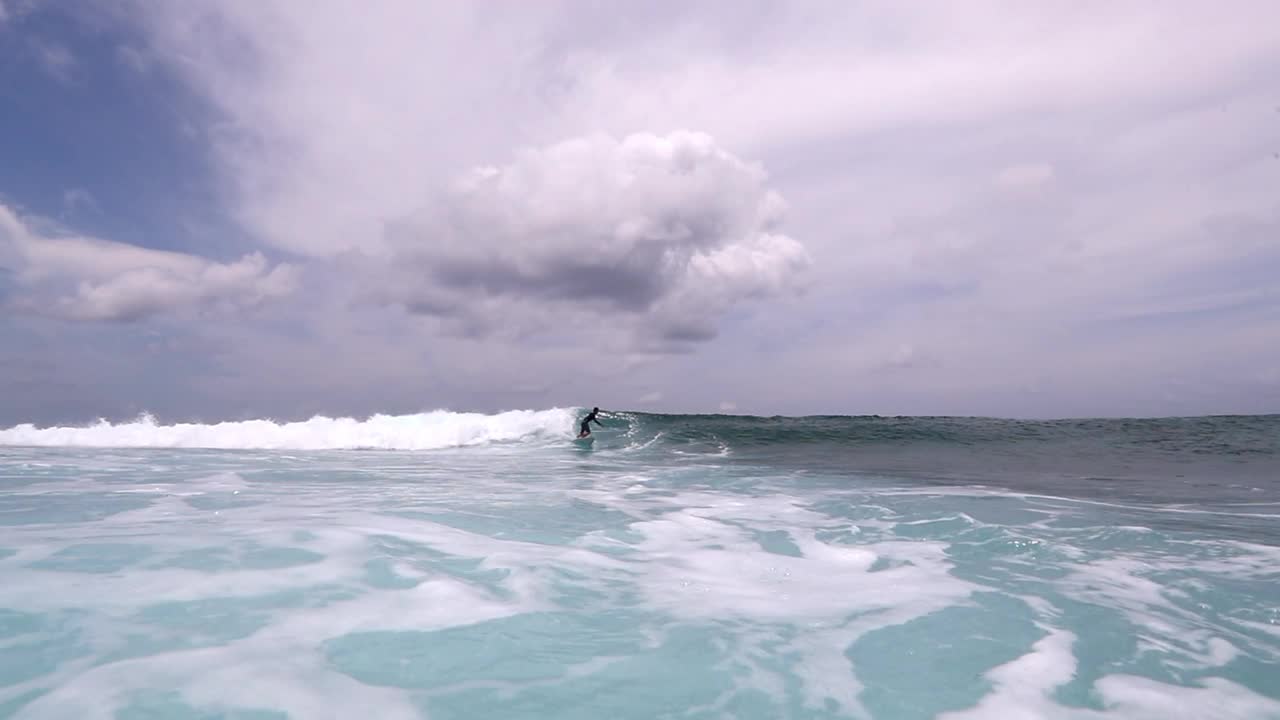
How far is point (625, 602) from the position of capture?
610 centimetres

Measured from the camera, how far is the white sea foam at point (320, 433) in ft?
93.6

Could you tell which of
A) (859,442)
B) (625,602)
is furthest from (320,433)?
(625,602)

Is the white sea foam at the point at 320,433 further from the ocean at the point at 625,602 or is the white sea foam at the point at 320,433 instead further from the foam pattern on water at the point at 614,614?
the foam pattern on water at the point at 614,614

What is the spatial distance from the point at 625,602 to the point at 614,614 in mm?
363

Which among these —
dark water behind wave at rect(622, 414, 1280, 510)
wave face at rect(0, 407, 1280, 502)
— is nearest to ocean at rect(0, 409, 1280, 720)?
dark water behind wave at rect(622, 414, 1280, 510)

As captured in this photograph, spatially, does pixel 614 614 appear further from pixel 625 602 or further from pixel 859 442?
pixel 859 442

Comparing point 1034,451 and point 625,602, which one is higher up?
point 1034,451

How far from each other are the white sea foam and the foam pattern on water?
746 inches

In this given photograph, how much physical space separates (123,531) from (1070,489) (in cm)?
1690

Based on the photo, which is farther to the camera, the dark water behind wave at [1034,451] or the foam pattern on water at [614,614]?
the dark water behind wave at [1034,451]

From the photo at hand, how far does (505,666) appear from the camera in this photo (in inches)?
182

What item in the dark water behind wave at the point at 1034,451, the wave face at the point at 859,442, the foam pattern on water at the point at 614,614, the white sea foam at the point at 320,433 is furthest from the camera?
the white sea foam at the point at 320,433

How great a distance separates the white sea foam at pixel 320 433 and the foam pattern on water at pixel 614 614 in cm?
1896

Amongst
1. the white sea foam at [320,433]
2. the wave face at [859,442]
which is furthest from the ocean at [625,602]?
the white sea foam at [320,433]
